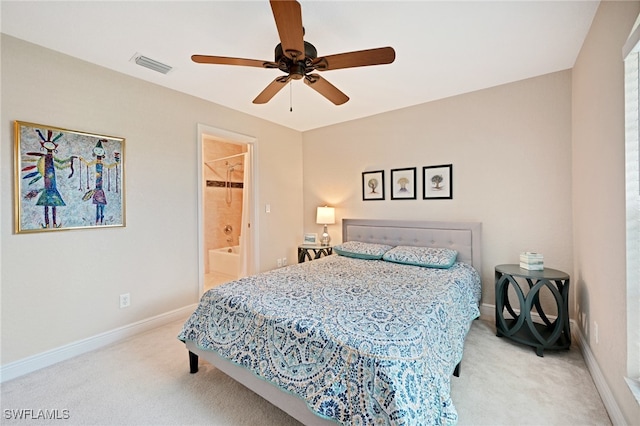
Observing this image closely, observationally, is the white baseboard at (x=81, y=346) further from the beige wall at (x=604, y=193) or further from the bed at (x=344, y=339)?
the beige wall at (x=604, y=193)

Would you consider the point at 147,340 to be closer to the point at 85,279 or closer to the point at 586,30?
the point at 85,279

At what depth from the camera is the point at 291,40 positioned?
4.97 ft

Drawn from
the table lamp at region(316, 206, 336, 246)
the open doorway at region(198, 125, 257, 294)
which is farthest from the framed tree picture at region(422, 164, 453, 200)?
the open doorway at region(198, 125, 257, 294)

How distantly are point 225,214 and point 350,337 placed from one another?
4.77 metres

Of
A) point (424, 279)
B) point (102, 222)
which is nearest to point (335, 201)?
point (424, 279)

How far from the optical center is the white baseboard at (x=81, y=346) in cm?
200

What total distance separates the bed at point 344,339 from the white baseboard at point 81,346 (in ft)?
3.46

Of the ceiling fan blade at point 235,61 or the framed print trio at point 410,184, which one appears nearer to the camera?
the ceiling fan blade at point 235,61

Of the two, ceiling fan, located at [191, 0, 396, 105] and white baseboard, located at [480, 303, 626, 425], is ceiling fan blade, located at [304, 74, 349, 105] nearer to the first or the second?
ceiling fan, located at [191, 0, 396, 105]

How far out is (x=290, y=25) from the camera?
1390 millimetres

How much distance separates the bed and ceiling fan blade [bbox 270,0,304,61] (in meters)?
1.54

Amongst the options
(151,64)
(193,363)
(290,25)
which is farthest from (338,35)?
(193,363)

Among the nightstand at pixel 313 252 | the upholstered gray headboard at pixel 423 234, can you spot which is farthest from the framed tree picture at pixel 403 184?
the nightstand at pixel 313 252

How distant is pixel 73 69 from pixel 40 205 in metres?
1.16
